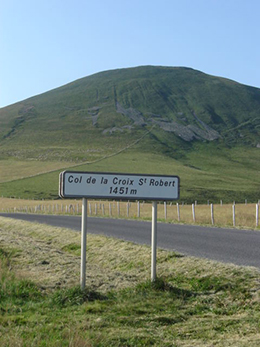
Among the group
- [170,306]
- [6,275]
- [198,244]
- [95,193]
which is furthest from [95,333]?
[198,244]

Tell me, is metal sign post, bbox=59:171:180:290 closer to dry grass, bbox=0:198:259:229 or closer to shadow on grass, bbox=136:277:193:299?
shadow on grass, bbox=136:277:193:299

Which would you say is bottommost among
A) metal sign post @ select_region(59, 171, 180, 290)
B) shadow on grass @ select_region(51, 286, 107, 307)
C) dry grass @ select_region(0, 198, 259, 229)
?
dry grass @ select_region(0, 198, 259, 229)

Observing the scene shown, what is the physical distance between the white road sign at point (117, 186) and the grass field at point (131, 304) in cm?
164

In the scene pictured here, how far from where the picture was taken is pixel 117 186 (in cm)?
988

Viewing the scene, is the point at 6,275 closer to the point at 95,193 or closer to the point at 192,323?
the point at 95,193

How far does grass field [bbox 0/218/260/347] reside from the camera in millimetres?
6698

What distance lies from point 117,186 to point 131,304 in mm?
2325

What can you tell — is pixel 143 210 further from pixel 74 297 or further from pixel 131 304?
pixel 131 304

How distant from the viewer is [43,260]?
43.5ft

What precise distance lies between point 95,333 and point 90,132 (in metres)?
190

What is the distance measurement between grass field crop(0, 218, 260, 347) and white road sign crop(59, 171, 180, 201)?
1.64m

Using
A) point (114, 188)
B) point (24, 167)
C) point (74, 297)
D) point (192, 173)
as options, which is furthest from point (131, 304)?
point (24, 167)

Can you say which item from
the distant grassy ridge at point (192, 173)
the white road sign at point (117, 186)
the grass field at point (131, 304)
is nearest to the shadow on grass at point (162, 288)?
the grass field at point (131, 304)

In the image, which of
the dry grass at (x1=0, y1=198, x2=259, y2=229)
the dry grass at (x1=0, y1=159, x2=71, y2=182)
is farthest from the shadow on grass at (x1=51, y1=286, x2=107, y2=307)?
the dry grass at (x1=0, y1=159, x2=71, y2=182)
